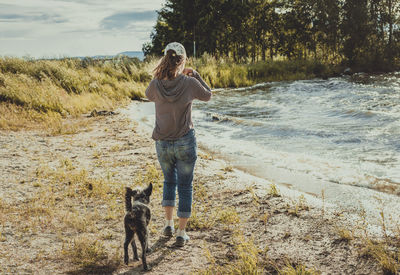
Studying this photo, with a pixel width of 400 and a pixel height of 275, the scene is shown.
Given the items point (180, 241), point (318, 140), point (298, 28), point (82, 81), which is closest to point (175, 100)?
point (180, 241)

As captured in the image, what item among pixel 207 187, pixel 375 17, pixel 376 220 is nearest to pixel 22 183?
pixel 207 187

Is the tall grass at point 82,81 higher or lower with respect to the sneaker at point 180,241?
higher

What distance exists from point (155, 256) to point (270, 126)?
7104mm

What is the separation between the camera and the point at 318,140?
8117mm

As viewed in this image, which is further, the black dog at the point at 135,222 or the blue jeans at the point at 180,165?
the blue jeans at the point at 180,165

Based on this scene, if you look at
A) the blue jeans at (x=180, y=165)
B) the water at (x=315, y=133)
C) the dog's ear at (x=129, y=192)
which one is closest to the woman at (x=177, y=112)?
the blue jeans at (x=180, y=165)

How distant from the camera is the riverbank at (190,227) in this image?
3.20 metres

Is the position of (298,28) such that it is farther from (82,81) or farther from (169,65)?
(169,65)

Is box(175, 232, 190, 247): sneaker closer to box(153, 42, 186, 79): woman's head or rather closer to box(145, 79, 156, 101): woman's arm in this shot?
box(145, 79, 156, 101): woman's arm

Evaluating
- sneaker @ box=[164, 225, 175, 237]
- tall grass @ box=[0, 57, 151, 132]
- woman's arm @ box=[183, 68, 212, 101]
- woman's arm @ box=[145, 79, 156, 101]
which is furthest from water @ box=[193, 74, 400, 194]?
tall grass @ box=[0, 57, 151, 132]

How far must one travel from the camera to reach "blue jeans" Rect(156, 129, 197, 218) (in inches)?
137

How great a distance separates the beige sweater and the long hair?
62 millimetres

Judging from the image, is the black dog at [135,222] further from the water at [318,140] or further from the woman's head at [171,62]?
the water at [318,140]

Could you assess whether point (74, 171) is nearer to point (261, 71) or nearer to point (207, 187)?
point (207, 187)
